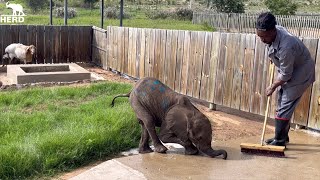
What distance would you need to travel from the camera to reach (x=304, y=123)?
702 cm

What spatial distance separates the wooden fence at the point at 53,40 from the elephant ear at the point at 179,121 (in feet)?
35.9

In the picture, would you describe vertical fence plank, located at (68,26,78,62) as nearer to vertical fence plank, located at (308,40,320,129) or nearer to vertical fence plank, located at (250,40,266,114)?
vertical fence plank, located at (250,40,266,114)

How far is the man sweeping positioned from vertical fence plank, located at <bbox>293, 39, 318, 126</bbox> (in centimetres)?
104

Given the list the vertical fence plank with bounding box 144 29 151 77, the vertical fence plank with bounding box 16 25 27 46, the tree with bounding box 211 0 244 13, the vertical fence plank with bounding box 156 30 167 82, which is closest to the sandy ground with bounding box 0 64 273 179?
the vertical fence plank with bounding box 156 30 167 82

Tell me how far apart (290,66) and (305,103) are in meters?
1.69

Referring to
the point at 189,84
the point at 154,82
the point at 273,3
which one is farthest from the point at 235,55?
the point at 273,3

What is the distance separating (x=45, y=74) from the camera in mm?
11414

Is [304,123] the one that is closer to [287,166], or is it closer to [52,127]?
[287,166]

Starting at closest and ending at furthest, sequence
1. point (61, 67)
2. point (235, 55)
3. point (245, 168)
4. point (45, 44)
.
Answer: point (245, 168) < point (235, 55) < point (61, 67) < point (45, 44)

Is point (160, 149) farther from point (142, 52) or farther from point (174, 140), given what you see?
point (142, 52)

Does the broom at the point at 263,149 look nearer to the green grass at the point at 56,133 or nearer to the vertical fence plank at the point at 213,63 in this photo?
the green grass at the point at 56,133

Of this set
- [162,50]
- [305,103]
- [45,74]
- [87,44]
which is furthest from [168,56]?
[87,44]

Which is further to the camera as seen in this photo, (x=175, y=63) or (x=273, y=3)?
(x=273, y=3)

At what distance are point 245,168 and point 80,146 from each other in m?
2.12
